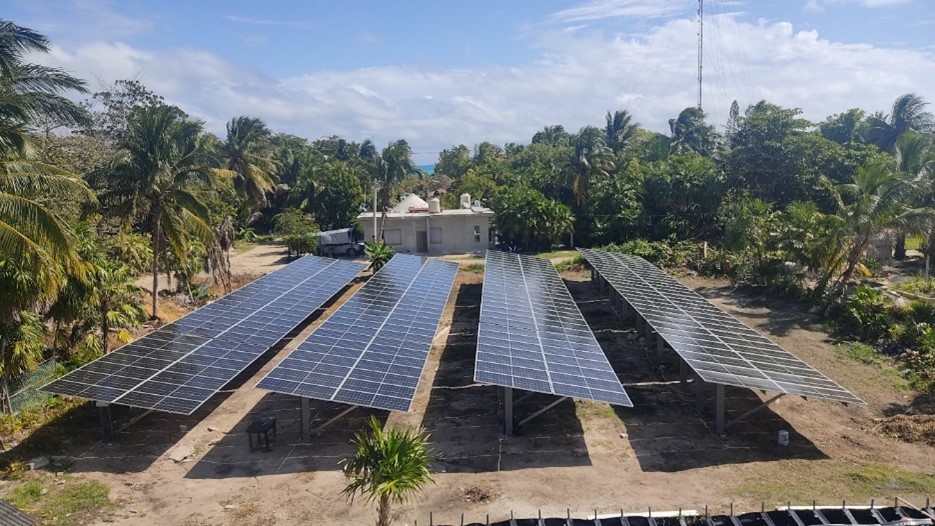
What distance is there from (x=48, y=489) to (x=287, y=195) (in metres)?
49.7

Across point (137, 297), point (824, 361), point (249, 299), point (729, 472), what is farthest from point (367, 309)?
point (824, 361)

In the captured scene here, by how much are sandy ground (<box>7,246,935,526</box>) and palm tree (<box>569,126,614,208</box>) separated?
2850 cm

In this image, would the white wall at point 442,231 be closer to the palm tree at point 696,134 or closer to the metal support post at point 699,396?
the metal support post at point 699,396

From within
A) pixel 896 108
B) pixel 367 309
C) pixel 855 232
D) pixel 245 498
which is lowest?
pixel 245 498

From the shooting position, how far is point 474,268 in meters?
40.9

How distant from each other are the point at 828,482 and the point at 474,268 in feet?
92.5

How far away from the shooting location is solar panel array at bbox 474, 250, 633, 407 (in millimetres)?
15883

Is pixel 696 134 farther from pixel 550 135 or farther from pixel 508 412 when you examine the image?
pixel 508 412

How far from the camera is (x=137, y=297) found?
2369 cm

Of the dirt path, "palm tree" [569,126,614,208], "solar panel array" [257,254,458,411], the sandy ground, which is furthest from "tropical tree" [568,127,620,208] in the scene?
the sandy ground

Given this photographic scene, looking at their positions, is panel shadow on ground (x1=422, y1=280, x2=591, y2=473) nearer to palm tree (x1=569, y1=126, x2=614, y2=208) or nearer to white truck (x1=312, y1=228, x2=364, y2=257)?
white truck (x1=312, y1=228, x2=364, y2=257)

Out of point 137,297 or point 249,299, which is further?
point 249,299

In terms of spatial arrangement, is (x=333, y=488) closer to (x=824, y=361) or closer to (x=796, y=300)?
(x=824, y=361)

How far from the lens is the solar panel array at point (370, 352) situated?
15.5 metres
